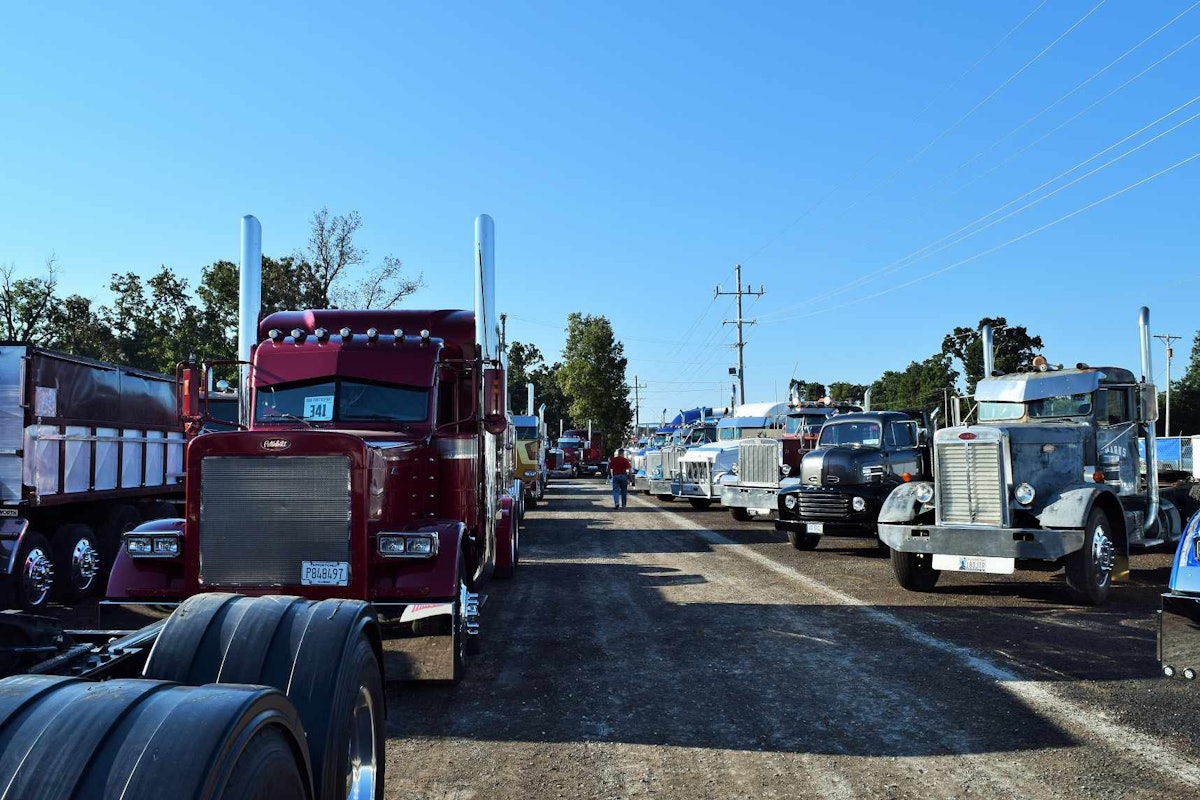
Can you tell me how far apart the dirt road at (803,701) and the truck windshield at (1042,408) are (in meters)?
2.22

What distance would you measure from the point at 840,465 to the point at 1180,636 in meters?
10.9

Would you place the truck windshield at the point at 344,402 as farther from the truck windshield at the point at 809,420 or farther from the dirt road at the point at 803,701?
the truck windshield at the point at 809,420

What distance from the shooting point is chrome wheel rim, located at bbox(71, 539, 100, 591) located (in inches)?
442

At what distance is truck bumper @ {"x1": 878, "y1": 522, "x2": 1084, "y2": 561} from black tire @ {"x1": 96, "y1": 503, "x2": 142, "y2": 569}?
964 cm

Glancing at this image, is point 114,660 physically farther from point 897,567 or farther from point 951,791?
point 897,567

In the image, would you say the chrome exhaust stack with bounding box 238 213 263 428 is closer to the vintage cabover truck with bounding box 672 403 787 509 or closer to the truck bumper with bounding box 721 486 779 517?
the truck bumper with bounding box 721 486 779 517

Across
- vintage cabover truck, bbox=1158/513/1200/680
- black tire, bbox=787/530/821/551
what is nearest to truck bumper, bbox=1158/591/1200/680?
vintage cabover truck, bbox=1158/513/1200/680

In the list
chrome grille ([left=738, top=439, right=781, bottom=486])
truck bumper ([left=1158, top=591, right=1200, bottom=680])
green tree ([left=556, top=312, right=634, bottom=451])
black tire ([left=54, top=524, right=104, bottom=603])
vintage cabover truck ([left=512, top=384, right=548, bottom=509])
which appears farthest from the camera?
green tree ([left=556, top=312, right=634, bottom=451])

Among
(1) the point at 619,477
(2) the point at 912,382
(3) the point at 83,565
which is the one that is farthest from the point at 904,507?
(2) the point at 912,382

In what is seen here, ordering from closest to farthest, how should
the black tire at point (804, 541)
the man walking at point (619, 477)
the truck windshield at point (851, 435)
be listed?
the black tire at point (804, 541) → the truck windshield at point (851, 435) → the man walking at point (619, 477)

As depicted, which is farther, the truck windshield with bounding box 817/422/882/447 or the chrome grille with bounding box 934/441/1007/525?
the truck windshield with bounding box 817/422/882/447

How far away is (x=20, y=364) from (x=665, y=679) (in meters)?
8.12

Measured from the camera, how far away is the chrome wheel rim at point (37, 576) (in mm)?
10234

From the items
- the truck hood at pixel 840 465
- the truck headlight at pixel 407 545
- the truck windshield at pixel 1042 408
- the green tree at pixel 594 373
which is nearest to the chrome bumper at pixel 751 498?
the truck hood at pixel 840 465
